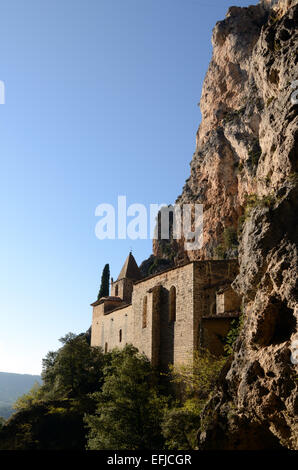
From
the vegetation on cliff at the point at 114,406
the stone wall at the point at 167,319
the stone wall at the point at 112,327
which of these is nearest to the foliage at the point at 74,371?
the vegetation on cliff at the point at 114,406

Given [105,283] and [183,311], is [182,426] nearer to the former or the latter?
[183,311]

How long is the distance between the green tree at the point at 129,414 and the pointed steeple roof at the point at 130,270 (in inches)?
953

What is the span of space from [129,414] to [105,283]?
129 feet

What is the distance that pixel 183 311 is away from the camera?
25.8 m

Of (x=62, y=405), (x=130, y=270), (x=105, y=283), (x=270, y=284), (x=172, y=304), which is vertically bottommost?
(x=62, y=405)

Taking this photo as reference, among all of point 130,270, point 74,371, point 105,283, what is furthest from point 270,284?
point 105,283

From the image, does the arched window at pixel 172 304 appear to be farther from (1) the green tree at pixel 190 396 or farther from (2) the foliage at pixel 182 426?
(2) the foliage at pixel 182 426


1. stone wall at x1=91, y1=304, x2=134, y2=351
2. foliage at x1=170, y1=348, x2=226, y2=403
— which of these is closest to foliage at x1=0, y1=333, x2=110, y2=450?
stone wall at x1=91, y1=304, x2=134, y2=351

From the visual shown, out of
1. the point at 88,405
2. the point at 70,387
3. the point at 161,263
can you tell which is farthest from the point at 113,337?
the point at 161,263

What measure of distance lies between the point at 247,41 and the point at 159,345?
4292cm

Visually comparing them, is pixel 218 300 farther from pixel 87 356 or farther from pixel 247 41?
pixel 247 41

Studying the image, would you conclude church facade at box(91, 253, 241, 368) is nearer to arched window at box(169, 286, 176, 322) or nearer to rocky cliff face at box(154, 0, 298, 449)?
arched window at box(169, 286, 176, 322)

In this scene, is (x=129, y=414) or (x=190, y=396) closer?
(x=129, y=414)

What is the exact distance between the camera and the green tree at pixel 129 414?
2130cm
